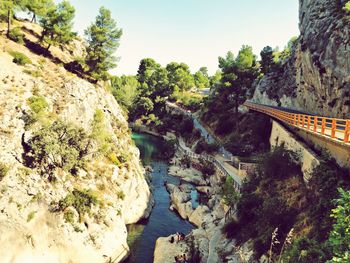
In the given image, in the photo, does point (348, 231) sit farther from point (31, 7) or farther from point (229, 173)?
point (31, 7)

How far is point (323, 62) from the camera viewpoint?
38250mm

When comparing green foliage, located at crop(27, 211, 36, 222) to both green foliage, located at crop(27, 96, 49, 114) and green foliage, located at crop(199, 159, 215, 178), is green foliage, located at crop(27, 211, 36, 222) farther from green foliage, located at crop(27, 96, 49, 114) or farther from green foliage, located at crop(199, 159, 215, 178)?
green foliage, located at crop(199, 159, 215, 178)

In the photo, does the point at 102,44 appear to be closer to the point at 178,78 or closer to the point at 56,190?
the point at 56,190

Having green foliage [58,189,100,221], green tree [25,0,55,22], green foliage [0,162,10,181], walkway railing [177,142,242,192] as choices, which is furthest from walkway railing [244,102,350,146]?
green tree [25,0,55,22]

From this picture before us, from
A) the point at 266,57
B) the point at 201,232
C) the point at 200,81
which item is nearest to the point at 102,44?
the point at 201,232

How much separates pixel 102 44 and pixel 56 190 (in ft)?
108

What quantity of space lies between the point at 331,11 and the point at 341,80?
1188 centimetres

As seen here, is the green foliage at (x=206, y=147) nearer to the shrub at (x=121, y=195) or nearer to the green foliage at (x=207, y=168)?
the green foliage at (x=207, y=168)

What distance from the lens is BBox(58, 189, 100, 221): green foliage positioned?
94.4 feet

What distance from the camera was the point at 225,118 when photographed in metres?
Answer: 73.2

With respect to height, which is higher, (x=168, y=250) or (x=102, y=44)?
(x=102, y=44)

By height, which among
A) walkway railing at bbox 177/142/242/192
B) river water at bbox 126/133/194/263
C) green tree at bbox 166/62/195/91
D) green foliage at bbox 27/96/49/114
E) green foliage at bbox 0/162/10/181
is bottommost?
river water at bbox 126/133/194/263

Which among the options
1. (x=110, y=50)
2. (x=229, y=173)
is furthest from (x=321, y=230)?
(x=110, y=50)

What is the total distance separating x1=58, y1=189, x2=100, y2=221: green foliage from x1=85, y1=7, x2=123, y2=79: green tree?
27.9 m
